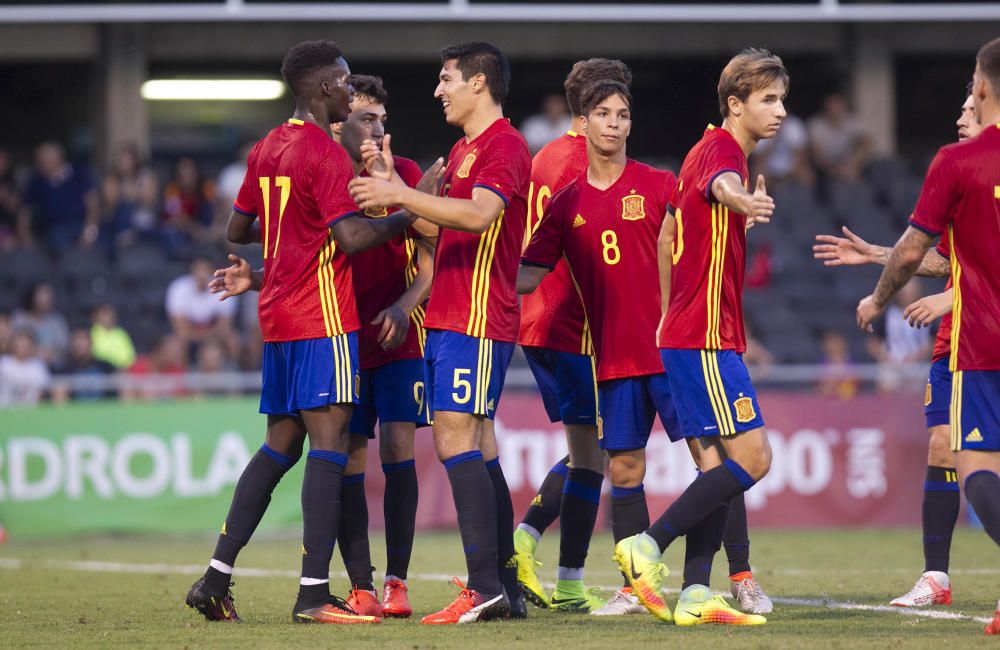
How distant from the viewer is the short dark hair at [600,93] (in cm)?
720

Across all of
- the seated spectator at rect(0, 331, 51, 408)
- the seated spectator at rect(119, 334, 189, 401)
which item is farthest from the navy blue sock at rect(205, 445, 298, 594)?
the seated spectator at rect(0, 331, 51, 408)

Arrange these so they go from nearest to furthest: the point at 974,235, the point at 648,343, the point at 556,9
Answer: the point at 974,235 → the point at 648,343 → the point at 556,9

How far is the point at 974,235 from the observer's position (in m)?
5.91

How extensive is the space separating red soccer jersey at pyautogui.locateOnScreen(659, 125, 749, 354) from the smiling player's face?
0.72 metres

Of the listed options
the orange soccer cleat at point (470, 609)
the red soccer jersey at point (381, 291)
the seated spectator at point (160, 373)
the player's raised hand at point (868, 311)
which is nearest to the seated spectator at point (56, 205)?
the seated spectator at point (160, 373)

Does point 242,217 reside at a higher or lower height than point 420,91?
lower

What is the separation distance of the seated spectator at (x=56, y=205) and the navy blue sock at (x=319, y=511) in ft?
36.9

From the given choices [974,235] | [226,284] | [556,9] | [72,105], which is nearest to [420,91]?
[72,105]

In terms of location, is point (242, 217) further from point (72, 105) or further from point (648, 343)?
point (72, 105)

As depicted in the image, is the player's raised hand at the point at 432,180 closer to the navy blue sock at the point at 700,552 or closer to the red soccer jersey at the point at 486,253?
the red soccer jersey at the point at 486,253

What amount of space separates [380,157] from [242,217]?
0.93 meters

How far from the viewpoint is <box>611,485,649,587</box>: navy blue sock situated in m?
7.17

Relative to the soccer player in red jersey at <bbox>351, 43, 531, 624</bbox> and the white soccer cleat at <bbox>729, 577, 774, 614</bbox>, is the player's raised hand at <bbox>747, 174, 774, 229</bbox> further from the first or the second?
the white soccer cleat at <bbox>729, 577, 774, 614</bbox>

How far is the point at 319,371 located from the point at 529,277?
1.21m
